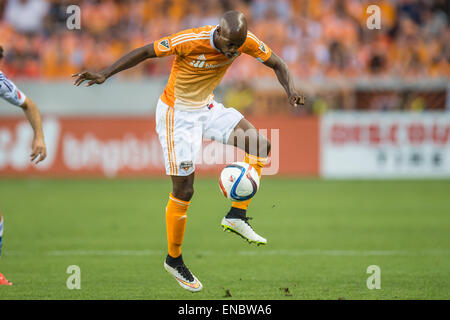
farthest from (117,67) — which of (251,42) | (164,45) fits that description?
(251,42)

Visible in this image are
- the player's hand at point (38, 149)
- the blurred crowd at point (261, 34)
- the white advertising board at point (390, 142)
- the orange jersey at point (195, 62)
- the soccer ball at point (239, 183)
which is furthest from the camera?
the blurred crowd at point (261, 34)

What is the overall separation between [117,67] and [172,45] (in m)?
0.56

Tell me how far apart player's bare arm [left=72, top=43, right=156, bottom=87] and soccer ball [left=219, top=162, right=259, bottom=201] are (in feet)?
4.20

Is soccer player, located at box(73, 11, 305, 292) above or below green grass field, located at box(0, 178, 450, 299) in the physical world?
above

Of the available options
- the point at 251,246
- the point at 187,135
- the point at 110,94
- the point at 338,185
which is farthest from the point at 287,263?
the point at 110,94

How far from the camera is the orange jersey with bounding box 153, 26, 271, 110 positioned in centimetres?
634

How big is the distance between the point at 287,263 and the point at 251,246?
1.50m

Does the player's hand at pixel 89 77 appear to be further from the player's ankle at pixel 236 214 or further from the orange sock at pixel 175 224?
the player's ankle at pixel 236 214

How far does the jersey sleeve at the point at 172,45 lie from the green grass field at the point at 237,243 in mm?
2134

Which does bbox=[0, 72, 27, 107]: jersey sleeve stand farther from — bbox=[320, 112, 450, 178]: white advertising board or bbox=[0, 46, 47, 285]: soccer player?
bbox=[320, 112, 450, 178]: white advertising board

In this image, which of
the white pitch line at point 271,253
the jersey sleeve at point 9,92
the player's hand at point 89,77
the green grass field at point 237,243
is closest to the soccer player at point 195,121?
the green grass field at point 237,243

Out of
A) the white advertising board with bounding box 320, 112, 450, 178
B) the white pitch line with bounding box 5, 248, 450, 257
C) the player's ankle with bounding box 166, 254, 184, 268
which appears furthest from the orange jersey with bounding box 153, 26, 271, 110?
the white advertising board with bounding box 320, 112, 450, 178

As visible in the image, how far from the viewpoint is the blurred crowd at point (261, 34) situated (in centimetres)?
1848

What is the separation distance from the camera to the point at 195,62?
647 centimetres
